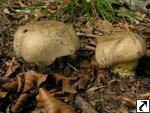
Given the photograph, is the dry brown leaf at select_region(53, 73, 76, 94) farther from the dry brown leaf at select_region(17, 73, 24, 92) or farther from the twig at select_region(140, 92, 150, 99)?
the twig at select_region(140, 92, 150, 99)

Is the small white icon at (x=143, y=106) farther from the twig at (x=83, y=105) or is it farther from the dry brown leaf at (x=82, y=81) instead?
the dry brown leaf at (x=82, y=81)

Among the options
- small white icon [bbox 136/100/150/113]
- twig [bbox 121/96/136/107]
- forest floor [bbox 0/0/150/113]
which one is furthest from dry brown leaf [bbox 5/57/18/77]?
small white icon [bbox 136/100/150/113]

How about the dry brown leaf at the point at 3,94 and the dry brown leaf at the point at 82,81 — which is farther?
the dry brown leaf at the point at 82,81

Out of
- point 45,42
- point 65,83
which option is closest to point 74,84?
point 65,83

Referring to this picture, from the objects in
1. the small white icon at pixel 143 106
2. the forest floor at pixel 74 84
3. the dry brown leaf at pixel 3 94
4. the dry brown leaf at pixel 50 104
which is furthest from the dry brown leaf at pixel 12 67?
the small white icon at pixel 143 106

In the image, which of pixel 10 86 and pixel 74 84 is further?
pixel 74 84

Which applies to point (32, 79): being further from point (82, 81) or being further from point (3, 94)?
point (82, 81)

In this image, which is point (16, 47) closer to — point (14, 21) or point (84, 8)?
point (14, 21)
